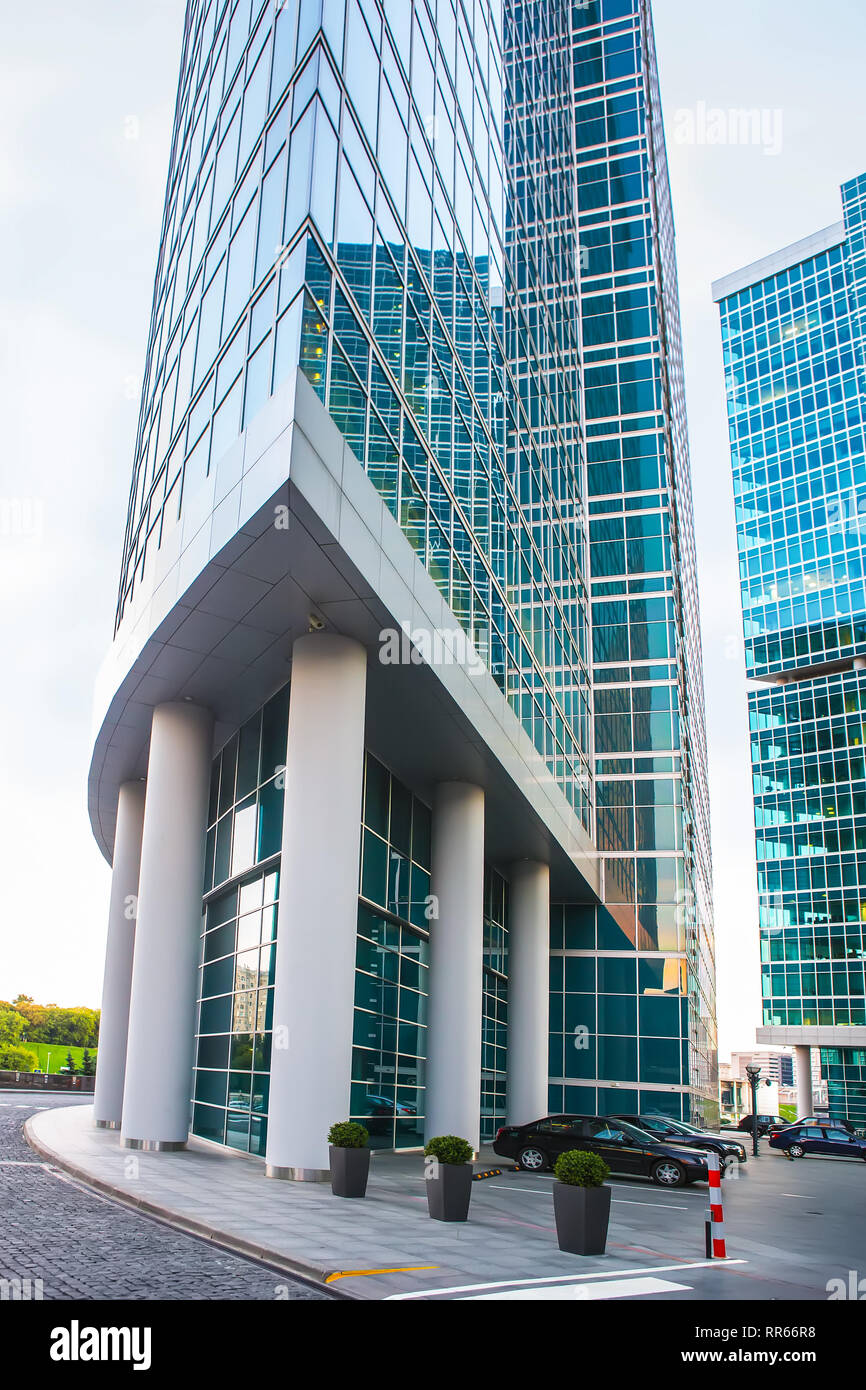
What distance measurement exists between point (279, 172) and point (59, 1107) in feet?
103

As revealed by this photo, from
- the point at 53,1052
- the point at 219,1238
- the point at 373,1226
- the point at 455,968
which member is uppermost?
the point at 455,968

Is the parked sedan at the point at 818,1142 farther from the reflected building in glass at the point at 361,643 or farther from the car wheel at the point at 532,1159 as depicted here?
the car wheel at the point at 532,1159

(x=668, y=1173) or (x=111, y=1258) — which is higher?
(x=111, y=1258)

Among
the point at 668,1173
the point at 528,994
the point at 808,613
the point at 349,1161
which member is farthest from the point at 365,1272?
the point at 808,613

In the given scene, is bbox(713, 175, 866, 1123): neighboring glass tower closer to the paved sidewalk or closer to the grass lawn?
the paved sidewalk

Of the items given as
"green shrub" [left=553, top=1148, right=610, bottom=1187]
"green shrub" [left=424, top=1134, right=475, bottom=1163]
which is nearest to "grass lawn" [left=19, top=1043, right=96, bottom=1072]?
"green shrub" [left=424, top=1134, right=475, bottom=1163]

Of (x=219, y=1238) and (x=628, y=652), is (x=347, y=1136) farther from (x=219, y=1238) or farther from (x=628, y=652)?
(x=628, y=652)

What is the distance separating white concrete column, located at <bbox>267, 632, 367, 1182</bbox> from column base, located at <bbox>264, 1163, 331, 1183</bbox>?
0.6 inches

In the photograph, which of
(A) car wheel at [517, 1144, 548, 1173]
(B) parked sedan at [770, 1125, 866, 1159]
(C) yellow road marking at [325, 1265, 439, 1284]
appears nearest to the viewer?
(C) yellow road marking at [325, 1265, 439, 1284]

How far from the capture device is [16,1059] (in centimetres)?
10662

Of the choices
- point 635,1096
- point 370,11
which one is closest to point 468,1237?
point 370,11

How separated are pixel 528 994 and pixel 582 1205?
2317 cm

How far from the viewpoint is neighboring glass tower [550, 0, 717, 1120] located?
38969 mm
